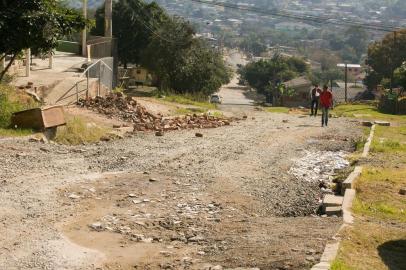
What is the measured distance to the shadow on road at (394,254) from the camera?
8030mm

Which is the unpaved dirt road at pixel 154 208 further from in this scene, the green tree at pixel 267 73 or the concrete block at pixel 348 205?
the green tree at pixel 267 73

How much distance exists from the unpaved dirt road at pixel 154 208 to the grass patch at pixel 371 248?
0.30 meters

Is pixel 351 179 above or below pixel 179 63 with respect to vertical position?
below

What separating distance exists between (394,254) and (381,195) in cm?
346

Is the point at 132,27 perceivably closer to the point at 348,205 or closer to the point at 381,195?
the point at 381,195

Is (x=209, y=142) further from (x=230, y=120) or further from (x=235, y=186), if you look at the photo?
(x=230, y=120)

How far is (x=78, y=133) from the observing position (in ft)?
53.3

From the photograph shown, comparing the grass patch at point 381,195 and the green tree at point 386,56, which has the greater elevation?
the green tree at point 386,56

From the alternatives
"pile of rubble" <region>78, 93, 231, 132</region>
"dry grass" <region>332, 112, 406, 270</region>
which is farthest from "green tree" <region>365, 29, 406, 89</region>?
"dry grass" <region>332, 112, 406, 270</region>

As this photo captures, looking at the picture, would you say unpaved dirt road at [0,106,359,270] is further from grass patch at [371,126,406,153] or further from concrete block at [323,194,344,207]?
grass patch at [371,126,406,153]

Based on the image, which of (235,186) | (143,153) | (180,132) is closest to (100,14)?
(180,132)

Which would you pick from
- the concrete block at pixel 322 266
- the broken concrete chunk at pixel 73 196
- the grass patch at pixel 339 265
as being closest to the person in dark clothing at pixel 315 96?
the broken concrete chunk at pixel 73 196

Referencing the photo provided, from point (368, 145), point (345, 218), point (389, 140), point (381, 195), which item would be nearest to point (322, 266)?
point (345, 218)

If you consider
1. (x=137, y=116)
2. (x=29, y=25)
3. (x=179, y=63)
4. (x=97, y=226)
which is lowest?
(x=97, y=226)
